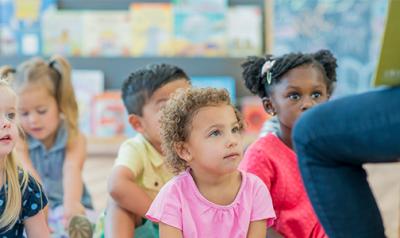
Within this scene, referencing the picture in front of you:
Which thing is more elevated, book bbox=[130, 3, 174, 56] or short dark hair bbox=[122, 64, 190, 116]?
book bbox=[130, 3, 174, 56]

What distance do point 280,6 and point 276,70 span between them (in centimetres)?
231

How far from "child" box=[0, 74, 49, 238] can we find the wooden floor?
4.10ft

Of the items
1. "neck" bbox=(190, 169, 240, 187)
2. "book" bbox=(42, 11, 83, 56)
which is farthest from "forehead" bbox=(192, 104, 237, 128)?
"book" bbox=(42, 11, 83, 56)

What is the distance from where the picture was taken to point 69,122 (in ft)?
6.39

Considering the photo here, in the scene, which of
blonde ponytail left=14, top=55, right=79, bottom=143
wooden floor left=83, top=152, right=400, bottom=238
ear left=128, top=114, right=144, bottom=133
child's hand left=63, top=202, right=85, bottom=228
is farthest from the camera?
wooden floor left=83, top=152, right=400, bottom=238

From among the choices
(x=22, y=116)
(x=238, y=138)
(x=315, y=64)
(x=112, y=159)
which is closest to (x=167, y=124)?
(x=238, y=138)

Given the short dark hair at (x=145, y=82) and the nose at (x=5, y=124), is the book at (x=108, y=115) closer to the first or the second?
the short dark hair at (x=145, y=82)

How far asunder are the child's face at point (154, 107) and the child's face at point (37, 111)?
38 cm

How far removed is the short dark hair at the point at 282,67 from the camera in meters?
1.50

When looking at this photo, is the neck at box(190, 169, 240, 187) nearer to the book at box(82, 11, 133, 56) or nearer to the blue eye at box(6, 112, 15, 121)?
the blue eye at box(6, 112, 15, 121)

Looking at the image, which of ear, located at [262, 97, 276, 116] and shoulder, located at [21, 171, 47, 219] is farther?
ear, located at [262, 97, 276, 116]

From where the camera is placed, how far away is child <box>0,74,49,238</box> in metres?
1.26

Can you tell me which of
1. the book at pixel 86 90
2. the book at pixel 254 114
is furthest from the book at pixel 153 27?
the book at pixel 254 114

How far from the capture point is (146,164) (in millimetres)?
1596
